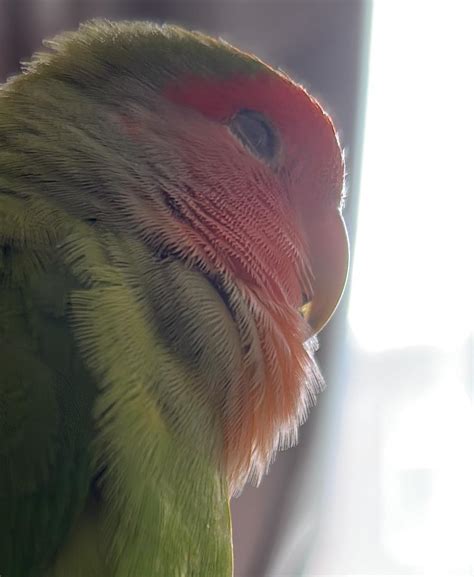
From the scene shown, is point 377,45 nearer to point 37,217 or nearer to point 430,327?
point 430,327

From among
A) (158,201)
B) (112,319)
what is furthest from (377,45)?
(112,319)

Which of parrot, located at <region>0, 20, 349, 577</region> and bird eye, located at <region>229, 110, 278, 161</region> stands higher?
bird eye, located at <region>229, 110, 278, 161</region>

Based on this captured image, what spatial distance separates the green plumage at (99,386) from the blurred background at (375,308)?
2.54 ft

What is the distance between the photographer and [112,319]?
42cm

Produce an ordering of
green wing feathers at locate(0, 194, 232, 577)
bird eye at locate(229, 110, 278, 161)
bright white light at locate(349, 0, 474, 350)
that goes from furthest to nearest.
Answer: bright white light at locate(349, 0, 474, 350)
bird eye at locate(229, 110, 278, 161)
green wing feathers at locate(0, 194, 232, 577)

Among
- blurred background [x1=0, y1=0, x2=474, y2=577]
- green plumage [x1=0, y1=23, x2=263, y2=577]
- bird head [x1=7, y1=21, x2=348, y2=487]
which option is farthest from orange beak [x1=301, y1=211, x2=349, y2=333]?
blurred background [x1=0, y1=0, x2=474, y2=577]

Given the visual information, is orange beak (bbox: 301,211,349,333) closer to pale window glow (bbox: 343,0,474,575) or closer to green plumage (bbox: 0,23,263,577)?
green plumage (bbox: 0,23,263,577)

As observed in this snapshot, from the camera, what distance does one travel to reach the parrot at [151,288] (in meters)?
0.40

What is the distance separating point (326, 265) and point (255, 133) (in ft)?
0.51

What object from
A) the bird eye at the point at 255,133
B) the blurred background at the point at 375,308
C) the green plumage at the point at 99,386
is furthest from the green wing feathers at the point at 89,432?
the blurred background at the point at 375,308

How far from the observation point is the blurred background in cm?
124

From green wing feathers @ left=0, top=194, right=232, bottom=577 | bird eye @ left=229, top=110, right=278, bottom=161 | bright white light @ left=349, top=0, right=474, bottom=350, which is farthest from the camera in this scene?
bright white light @ left=349, top=0, right=474, bottom=350

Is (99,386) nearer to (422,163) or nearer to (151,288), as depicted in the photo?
(151,288)

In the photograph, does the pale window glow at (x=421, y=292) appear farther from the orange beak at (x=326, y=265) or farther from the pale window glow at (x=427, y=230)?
the orange beak at (x=326, y=265)
